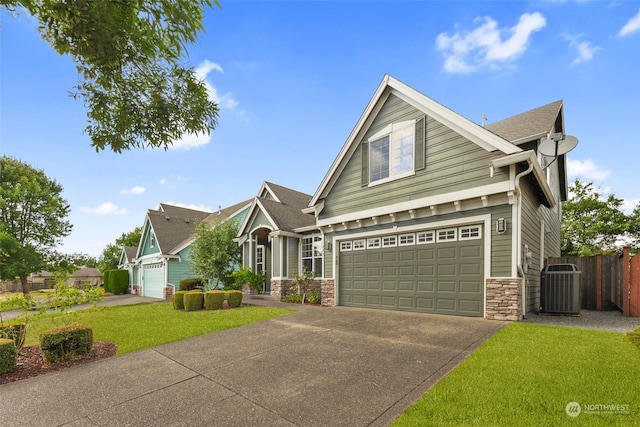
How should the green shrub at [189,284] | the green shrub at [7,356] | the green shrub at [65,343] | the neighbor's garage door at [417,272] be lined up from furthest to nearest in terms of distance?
the green shrub at [189,284], the neighbor's garage door at [417,272], the green shrub at [65,343], the green shrub at [7,356]

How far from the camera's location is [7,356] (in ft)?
17.1

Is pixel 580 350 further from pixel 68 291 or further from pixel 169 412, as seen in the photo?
pixel 68 291

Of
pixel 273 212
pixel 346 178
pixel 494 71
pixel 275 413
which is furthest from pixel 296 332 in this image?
pixel 494 71

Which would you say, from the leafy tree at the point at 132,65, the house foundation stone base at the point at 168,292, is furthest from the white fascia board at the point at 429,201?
the house foundation stone base at the point at 168,292

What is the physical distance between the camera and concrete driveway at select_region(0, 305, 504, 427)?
11.2ft

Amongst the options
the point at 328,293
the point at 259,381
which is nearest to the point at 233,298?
the point at 328,293

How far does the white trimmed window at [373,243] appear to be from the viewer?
411 inches

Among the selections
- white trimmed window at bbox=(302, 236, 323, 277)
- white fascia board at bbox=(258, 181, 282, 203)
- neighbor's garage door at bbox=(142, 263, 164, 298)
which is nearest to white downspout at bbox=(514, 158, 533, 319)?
white trimmed window at bbox=(302, 236, 323, 277)

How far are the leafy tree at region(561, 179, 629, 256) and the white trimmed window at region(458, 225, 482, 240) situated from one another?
20504 mm

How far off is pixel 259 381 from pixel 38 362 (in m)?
4.94

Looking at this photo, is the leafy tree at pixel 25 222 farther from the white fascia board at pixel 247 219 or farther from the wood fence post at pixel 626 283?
the wood fence post at pixel 626 283

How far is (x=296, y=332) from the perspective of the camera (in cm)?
711

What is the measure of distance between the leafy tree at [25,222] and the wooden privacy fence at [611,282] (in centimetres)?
3259

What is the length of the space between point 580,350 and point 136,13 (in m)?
8.30
